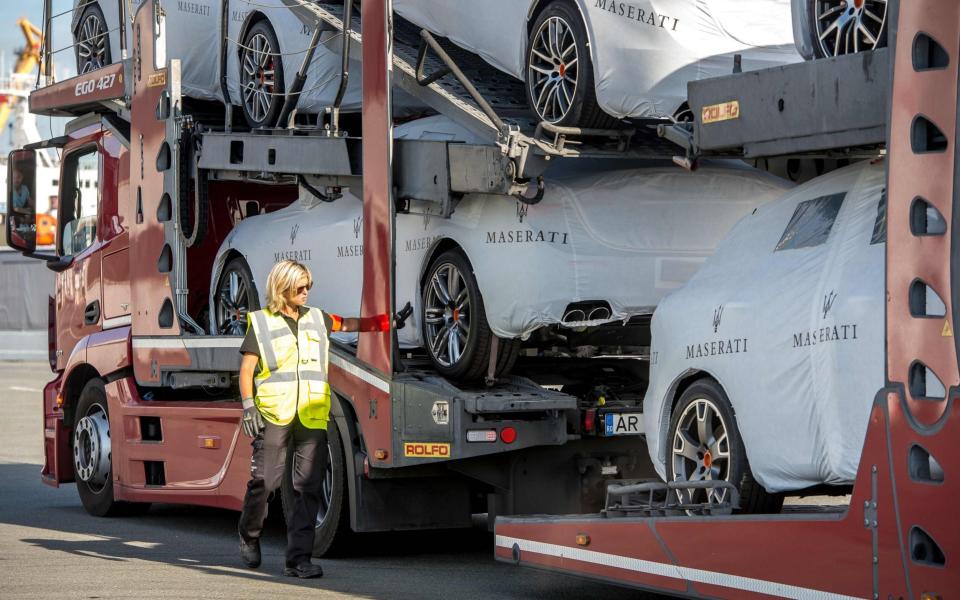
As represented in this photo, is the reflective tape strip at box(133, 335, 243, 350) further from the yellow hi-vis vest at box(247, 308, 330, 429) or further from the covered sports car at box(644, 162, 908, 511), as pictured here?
the covered sports car at box(644, 162, 908, 511)

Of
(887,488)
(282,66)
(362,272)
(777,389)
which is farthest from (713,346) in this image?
(282,66)

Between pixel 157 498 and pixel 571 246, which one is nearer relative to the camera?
pixel 571 246

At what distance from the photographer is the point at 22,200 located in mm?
12516

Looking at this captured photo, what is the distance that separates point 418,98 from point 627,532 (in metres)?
3.35

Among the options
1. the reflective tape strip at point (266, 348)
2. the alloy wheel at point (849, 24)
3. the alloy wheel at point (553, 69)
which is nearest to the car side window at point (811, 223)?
the alloy wheel at point (849, 24)

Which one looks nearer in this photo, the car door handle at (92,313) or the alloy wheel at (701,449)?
the alloy wheel at (701,449)

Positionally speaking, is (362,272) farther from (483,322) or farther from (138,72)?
(138,72)

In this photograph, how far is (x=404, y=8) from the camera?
9742mm

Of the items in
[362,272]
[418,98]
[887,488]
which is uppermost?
[418,98]

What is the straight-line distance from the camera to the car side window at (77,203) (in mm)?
12484

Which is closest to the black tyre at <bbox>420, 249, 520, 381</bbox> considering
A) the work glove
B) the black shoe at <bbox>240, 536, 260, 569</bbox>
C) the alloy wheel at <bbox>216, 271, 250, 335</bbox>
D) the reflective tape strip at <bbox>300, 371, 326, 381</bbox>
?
the work glove

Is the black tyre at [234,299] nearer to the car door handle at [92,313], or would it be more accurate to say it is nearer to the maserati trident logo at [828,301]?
the car door handle at [92,313]

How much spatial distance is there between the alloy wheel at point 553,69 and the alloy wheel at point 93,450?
16.5 ft

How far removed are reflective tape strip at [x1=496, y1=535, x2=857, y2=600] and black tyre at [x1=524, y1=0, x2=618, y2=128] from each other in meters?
2.22
